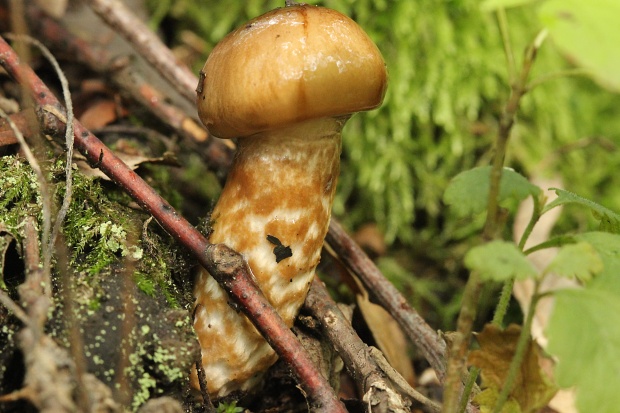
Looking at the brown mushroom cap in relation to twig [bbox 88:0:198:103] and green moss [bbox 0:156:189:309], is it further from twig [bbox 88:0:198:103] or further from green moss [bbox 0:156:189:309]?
twig [bbox 88:0:198:103]

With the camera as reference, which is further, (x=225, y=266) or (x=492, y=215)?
(x=225, y=266)


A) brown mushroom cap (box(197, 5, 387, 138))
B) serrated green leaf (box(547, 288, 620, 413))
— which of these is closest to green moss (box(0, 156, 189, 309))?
brown mushroom cap (box(197, 5, 387, 138))

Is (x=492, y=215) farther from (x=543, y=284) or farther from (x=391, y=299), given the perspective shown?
(x=543, y=284)

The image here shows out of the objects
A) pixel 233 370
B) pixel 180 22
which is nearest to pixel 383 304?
pixel 233 370

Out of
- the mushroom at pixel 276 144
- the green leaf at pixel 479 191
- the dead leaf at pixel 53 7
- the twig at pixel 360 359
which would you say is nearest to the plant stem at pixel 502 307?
the green leaf at pixel 479 191

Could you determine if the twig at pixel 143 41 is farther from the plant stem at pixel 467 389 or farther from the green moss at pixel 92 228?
the plant stem at pixel 467 389

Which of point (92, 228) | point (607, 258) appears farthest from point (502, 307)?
point (92, 228)
